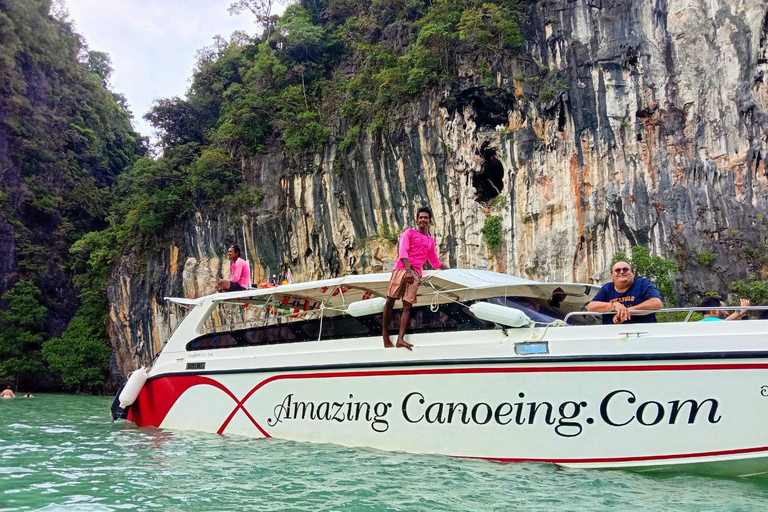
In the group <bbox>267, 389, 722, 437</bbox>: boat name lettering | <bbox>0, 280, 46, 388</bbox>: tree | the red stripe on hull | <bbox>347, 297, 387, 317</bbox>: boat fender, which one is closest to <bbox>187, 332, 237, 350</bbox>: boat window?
the red stripe on hull

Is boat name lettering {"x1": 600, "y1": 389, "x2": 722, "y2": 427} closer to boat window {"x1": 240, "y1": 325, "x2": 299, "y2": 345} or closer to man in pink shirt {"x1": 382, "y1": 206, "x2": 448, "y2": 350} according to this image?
man in pink shirt {"x1": 382, "y1": 206, "x2": 448, "y2": 350}

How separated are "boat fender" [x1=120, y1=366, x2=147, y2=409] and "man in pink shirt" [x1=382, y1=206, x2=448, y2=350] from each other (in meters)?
3.95

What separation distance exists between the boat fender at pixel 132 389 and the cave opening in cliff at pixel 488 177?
15792 millimetres

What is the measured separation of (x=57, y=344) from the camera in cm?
2934

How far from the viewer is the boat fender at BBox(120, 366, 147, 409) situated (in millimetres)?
7637

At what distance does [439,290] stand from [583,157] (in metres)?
15.2

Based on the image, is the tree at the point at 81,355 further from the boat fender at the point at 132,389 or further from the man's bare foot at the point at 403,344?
the man's bare foot at the point at 403,344

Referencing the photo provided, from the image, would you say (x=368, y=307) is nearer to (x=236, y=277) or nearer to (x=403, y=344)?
(x=403, y=344)

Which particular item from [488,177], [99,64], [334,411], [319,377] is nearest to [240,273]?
[319,377]

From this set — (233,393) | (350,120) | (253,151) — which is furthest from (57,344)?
(233,393)

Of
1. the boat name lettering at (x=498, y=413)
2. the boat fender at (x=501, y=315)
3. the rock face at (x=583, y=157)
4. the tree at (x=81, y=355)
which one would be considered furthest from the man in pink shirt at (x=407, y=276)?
the tree at (x=81, y=355)

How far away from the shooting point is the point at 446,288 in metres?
6.07

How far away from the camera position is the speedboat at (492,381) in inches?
167

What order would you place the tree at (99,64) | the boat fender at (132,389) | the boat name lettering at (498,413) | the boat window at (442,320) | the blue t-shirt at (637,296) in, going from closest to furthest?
the boat name lettering at (498,413)
the blue t-shirt at (637,296)
the boat window at (442,320)
the boat fender at (132,389)
the tree at (99,64)
